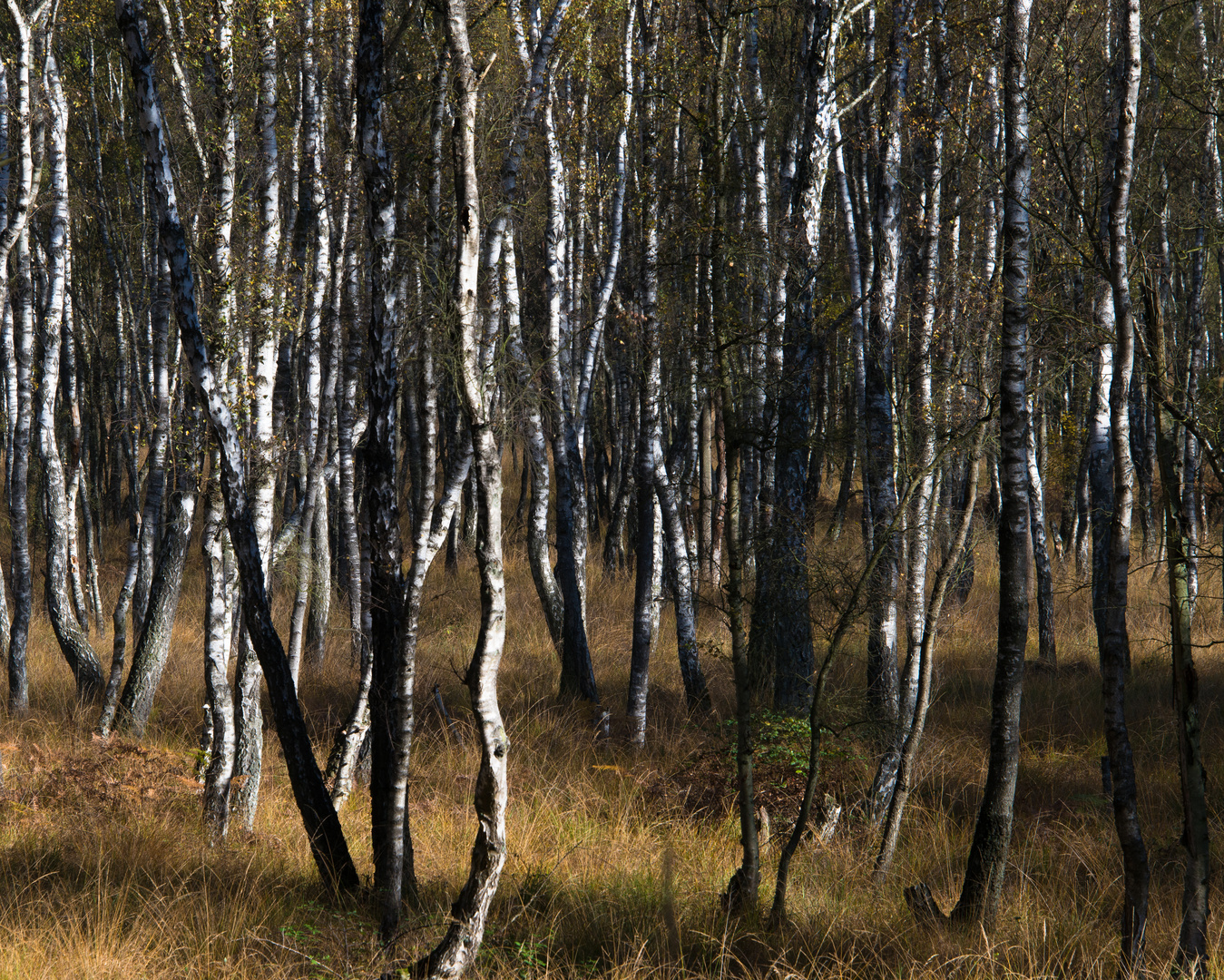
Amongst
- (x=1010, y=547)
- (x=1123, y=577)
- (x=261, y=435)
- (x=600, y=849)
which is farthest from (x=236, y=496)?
(x=1123, y=577)

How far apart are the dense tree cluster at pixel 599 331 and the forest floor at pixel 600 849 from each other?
0.31 meters

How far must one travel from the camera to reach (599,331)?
1006cm

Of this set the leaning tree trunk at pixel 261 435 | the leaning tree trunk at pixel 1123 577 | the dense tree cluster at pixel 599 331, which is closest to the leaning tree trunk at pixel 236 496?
the dense tree cluster at pixel 599 331

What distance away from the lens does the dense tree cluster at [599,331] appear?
4309 mm

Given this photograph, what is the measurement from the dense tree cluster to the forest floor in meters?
0.31

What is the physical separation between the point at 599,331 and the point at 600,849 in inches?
242

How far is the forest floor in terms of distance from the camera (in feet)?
13.8

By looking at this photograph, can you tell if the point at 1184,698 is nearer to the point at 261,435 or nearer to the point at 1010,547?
the point at 1010,547

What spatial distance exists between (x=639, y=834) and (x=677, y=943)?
140cm

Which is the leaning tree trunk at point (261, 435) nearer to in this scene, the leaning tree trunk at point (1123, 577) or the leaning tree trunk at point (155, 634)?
the leaning tree trunk at point (155, 634)

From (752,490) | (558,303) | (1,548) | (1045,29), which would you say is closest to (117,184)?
(1,548)

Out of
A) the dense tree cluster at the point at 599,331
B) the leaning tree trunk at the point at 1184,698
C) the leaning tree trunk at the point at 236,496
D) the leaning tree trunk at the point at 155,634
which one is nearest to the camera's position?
the leaning tree trunk at the point at 1184,698

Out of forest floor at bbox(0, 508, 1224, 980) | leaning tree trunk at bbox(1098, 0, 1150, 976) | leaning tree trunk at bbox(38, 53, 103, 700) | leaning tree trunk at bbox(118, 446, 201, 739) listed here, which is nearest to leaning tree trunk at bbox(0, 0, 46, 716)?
leaning tree trunk at bbox(38, 53, 103, 700)

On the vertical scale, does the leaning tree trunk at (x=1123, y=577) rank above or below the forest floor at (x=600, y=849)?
above
